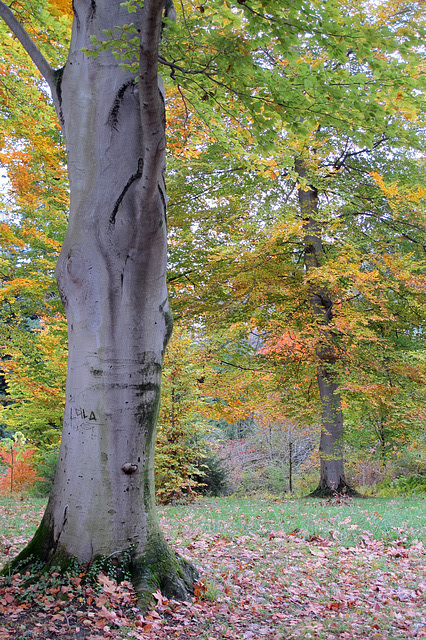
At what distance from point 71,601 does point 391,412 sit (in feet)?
31.0

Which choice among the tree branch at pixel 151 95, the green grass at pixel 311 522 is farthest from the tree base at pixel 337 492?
the tree branch at pixel 151 95

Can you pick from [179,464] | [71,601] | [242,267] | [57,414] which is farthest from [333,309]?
[71,601]

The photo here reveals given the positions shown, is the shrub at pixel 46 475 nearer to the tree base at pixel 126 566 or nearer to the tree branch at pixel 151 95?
the tree base at pixel 126 566

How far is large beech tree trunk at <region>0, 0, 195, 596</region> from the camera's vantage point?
3432mm

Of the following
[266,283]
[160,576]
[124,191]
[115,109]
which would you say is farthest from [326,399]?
[115,109]

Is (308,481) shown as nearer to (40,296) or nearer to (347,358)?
(347,358)

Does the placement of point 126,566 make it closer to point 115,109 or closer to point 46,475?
point 115,109

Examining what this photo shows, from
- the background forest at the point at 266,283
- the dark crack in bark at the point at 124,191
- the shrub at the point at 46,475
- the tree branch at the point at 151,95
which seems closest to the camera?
the tree branch at the point at 151,95

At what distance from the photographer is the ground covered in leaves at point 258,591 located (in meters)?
3.07

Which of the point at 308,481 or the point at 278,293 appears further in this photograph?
the point at 308,481

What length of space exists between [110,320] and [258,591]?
276cm

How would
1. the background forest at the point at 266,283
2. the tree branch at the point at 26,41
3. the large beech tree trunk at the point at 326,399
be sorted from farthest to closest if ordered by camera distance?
the large beech tree trunk at the point at 326,399 → the background forest at the point at 266,283 → the tree branch at the point at 26,41

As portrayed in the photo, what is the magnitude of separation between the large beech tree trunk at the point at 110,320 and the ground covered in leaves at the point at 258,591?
9.9 inches

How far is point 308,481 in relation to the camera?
1903 cm
